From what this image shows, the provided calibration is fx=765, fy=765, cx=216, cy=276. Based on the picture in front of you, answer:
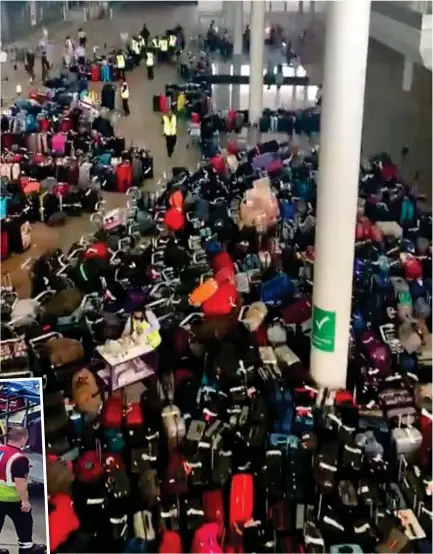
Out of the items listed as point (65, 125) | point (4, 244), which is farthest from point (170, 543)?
point (65, 125)

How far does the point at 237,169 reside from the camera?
776 centimetres

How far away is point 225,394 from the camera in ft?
13.2

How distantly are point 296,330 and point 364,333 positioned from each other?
0.42m

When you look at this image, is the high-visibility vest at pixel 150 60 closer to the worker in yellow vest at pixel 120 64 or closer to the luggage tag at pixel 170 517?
the worker in yellow vest at pixel 120 64

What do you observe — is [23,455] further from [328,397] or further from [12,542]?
[328,397]

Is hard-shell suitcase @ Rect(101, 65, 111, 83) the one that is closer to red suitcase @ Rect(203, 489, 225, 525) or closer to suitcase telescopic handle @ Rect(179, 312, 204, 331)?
suitcase telescopic handle @ Rect(179, 312, 204, 331)

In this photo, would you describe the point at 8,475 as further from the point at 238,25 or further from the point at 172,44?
the point at 172,44

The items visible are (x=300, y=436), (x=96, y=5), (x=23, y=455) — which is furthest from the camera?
(x=96, y=5)

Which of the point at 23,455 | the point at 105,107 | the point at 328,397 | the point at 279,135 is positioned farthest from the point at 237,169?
the point at 23,455

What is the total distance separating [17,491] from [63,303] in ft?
12.8

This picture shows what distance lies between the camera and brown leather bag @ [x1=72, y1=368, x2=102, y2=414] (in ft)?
12.8

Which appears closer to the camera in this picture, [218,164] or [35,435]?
[35,435]

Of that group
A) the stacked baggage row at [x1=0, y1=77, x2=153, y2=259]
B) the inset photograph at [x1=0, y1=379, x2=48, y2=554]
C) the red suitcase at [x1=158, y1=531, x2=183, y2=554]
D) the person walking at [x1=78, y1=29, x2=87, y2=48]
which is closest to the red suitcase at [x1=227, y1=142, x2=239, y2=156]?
the stacked baggage row at [x1=0, y1=77, x2=153, y2=259]

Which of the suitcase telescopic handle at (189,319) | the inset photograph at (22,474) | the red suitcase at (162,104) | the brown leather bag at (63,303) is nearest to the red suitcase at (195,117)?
the red suitcase at (162,104)
